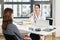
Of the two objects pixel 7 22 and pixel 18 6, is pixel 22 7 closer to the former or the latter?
pixel 18 6

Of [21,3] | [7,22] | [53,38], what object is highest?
[21,3]

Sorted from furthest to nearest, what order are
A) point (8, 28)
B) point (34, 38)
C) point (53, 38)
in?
point (53, 38) < point (34, 38) < point (8, 28)

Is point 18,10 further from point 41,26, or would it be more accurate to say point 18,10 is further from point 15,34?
point 15,34

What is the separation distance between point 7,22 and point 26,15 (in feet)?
10.4

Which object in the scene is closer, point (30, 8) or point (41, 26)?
point (41, 26)

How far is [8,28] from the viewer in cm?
278

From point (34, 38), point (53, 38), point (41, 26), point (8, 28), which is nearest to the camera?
point (8, 28)

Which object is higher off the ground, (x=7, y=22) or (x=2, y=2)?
(x=2, y=2)

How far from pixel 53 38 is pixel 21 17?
1458mm

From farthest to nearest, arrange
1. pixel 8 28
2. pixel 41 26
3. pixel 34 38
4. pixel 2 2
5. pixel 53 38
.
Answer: pixel 2 2, pixel 53 38, pixel 34 38, pixel 41 26, pixel 8 28

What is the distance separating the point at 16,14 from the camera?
19.5 ft

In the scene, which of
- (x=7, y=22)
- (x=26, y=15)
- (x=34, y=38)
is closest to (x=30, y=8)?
(x=26, y=15)

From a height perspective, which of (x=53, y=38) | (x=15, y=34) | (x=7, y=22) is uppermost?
(x=7, y=22)

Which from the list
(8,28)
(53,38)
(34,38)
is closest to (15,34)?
(8,28)
